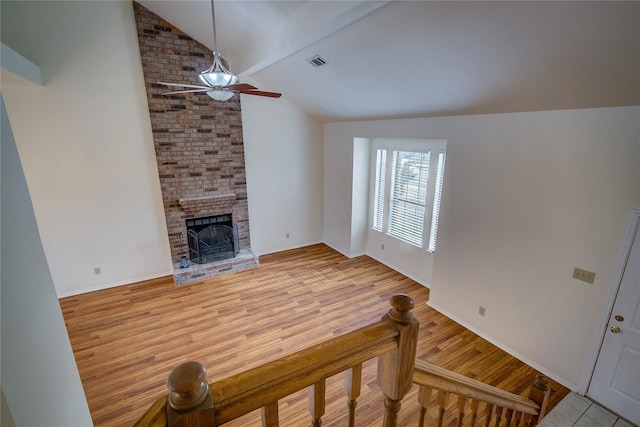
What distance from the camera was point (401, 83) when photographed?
331cm

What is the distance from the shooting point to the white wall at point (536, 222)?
2.59 m

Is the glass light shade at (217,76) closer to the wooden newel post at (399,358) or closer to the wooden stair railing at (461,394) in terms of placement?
the wooden newel post at (399,358)

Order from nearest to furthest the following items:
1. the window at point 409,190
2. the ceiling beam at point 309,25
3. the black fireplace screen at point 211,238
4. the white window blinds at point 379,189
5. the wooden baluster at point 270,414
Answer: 1. the wooden baluster at point 270,414
2. the ceiling beam at point 309,25
3. the window at point 409,190
4. the black fireplace screen at point 211,238
5. the white window blinds at point 379,189

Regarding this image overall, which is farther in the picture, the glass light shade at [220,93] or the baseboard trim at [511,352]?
the baseboard trim at [511,352]

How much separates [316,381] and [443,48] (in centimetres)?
275

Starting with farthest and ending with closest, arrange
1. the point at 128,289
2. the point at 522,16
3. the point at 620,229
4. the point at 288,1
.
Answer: the point at 128,289 < the point at 288,1 < the point at 620,229 < the point at 522,16

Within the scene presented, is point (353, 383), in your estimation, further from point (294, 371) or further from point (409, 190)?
point (409, 190)

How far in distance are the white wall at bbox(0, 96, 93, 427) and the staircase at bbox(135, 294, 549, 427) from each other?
3.22 ft

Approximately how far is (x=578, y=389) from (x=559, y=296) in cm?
94

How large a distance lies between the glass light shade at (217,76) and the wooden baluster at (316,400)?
2.64 m

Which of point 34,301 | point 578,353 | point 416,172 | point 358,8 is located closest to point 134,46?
point 358,8

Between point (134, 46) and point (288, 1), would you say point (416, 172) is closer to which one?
point (288, 1)

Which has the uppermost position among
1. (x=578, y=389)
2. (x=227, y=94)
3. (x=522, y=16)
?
(x=522, y=16)

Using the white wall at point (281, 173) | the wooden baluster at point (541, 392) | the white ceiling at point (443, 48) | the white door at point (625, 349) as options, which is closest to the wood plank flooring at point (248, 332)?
the white door at point (625, 349)
